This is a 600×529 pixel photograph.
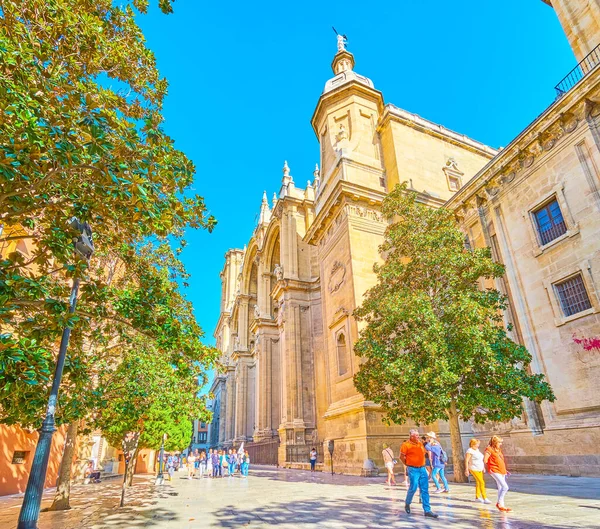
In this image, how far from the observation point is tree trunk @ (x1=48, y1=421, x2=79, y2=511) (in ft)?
29.1

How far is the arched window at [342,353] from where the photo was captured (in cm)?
1648

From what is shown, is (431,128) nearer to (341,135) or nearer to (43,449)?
(341,135)

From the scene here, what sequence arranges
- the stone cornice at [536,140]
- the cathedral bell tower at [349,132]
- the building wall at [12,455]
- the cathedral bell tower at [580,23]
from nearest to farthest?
the stone cornice at [536,140] → the building wall at [12,455] → the cathedral bell tower at [580,23] → the cathedral bell tower at [349,132]

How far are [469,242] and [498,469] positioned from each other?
420 inches

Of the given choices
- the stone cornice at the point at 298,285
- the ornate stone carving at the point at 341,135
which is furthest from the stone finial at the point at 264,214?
the ornate stone carving at the point at 341,135

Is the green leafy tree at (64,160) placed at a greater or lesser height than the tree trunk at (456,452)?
greater

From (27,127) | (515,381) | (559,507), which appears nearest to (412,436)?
(559,507)

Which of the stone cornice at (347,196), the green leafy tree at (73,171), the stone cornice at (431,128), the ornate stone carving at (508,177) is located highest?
the stone cornice at (431,128)

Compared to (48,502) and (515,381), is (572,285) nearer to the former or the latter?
(515,381)

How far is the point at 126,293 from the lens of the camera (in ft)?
19.9

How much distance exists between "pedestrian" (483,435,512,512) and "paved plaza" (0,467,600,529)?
241mm

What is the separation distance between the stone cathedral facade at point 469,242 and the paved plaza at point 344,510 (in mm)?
2722

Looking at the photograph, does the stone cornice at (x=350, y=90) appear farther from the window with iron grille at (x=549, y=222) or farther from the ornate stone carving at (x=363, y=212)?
the window with iron grille at (x=549, y=222)

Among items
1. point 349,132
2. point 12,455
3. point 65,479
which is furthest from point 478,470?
point 349,132
